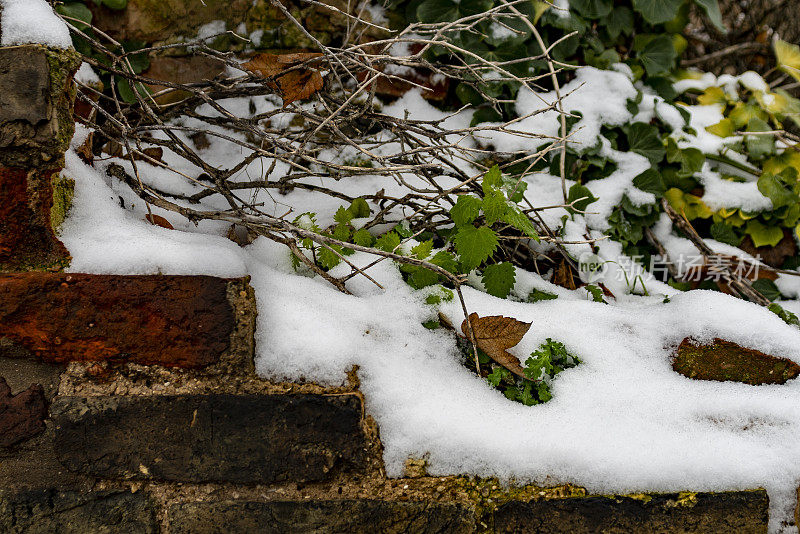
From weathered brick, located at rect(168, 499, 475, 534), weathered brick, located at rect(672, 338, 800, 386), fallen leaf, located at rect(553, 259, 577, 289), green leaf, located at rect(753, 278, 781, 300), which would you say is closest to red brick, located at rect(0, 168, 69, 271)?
weathered brick, located at rect(168, 499, 475, 534)

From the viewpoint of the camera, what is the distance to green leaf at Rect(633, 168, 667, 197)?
5.38 ft

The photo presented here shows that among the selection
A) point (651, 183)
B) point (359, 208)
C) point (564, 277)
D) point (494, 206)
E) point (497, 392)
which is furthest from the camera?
point (651, 183)

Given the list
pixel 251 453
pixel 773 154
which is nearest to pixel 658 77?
pixel 773 154

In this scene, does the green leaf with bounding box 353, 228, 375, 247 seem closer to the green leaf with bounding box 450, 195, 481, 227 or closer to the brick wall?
the green leaf with bounding box 450, 195, 481, 227

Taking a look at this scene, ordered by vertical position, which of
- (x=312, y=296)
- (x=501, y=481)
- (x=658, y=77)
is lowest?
(x=501, y=481)

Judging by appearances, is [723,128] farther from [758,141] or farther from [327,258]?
[327,258]

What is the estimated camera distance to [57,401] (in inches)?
37.2

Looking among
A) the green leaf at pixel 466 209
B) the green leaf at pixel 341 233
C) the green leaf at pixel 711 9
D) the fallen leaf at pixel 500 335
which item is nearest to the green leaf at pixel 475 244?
the green leaf at pixel 466 209

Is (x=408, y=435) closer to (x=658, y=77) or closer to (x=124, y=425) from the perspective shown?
(x=124, y=425)

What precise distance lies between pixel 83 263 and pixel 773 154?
1920mm

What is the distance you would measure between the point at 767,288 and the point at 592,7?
98 centimetres

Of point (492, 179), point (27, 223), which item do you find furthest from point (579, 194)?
point (27, 223)

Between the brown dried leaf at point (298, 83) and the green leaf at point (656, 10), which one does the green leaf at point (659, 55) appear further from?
the brown dried leaf at point (298, 83)

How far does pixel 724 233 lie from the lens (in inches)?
67.5
